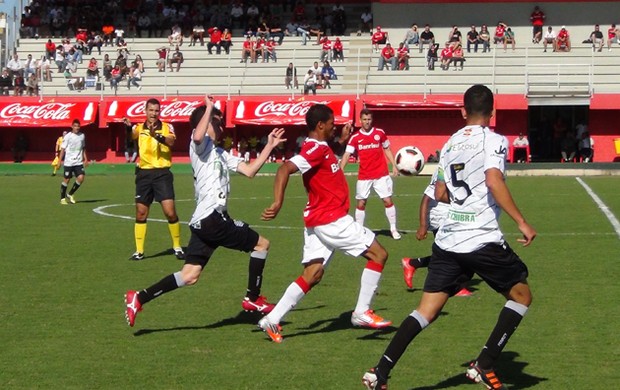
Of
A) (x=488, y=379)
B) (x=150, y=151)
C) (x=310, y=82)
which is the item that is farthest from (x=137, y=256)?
(x=310, y=82)

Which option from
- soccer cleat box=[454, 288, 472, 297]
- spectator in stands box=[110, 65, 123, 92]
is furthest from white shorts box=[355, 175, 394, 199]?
spectator in stands box=[110, 65, 123, 92]

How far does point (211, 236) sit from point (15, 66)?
46.8 metres

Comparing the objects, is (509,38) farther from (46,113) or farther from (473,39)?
(46,113)

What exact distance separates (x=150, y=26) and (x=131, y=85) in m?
6.97

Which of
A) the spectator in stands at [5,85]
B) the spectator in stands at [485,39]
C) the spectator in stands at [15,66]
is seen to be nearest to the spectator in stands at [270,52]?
the spectator in stands at [485,39]

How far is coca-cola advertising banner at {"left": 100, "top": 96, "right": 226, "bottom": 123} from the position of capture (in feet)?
160

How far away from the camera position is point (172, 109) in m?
49.1

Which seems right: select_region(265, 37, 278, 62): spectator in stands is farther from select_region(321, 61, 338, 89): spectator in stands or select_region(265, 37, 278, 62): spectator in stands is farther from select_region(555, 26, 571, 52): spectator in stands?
select_region(555, 26, 571, 52): spectator in stands

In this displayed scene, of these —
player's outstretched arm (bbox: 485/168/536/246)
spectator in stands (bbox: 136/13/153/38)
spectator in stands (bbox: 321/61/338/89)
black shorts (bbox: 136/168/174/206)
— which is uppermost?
spectator in stands (bbox: 136/13/153/38)

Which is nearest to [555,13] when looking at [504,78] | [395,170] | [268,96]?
[504,78]

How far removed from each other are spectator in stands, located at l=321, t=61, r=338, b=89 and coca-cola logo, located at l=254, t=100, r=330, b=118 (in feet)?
7.74

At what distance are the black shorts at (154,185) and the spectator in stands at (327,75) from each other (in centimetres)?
3531

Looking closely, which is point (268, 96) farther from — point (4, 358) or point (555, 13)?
point (4, 358)

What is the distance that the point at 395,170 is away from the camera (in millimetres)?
16031
